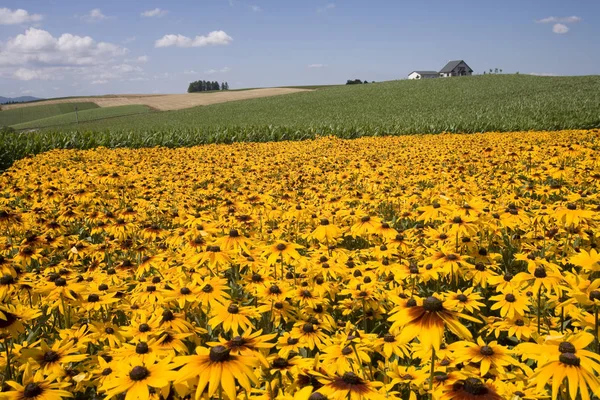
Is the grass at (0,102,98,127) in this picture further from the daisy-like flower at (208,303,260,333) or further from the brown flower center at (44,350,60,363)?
the daisy-like flower at (208,303,260,333)

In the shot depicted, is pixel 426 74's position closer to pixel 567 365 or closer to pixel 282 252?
pixel 282 252

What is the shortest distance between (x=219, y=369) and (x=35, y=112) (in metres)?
101

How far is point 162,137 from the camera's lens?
22672 millimetres

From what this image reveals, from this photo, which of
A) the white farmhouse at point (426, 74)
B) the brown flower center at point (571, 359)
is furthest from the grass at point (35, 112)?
the white farmhouse at point (426, 74)

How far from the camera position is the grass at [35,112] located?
78.7 metres

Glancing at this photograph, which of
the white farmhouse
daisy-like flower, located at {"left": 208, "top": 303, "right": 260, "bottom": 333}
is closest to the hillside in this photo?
daisy-like flower, located at {"left": 208, "top": 303, "right": 260, "bottom": 333}

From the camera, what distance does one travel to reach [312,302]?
3273 millimetres

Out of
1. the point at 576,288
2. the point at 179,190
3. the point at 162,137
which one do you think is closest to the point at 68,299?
the point at 576,288

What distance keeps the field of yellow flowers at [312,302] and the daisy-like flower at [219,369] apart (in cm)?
1

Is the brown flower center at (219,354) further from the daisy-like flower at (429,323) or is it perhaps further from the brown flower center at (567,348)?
the brown flower center at (567,348)

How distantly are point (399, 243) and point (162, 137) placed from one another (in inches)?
808

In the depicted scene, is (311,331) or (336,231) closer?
(311,331)

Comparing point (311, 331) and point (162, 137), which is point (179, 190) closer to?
point (311, 331)

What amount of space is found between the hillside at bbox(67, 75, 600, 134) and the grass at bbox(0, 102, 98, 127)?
36.8m
